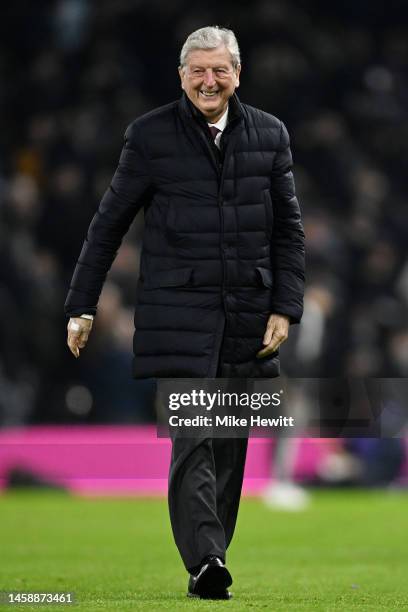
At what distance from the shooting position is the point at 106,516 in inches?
382

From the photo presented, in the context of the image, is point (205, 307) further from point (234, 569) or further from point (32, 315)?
point (32, 315)

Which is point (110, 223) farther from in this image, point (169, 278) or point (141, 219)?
point (141, 219)

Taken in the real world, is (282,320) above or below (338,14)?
below

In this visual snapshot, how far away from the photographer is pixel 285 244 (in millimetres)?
5520

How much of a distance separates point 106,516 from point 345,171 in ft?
16.8

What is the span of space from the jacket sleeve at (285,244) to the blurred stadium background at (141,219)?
5.00 metres

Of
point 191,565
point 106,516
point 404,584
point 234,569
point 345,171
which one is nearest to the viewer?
point 191,565

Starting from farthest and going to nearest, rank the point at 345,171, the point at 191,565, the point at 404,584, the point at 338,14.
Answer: the point at 338,14
the point at 345,171
the point at 404,584
the point at 191,565

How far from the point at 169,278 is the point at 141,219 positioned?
7725 millimetres

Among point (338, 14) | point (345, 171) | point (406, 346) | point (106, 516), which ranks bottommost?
point (106, 516)

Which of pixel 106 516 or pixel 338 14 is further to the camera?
pixel 338 14

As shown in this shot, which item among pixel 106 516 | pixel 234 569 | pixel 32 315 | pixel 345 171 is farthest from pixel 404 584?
pixel 345 171

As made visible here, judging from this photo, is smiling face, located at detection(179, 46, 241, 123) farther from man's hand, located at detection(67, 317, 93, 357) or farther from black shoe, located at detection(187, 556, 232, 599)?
black shoe, located at detection(187, 556, 232, 599)

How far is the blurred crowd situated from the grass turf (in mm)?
968
